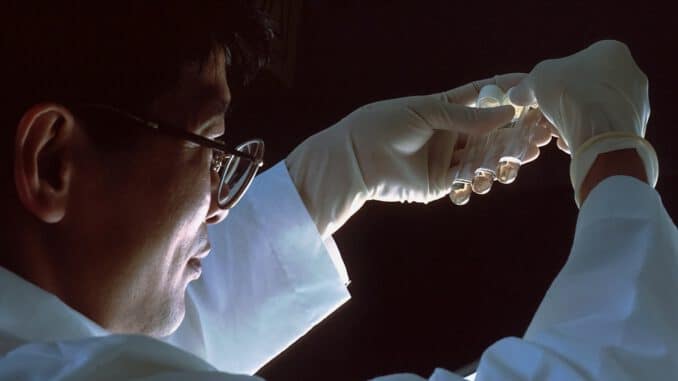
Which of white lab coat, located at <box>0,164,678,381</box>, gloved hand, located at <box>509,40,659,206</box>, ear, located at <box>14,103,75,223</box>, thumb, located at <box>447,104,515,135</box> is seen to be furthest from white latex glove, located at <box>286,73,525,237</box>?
ear, located at <box>14,103,75,223</box>

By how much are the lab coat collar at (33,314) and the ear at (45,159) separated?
0.07m

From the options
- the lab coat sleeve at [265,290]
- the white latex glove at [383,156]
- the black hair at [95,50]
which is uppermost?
the black hair at [95,50]

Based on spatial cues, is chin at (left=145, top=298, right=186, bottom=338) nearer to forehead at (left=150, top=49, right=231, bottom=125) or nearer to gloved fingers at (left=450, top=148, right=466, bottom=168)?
forehead at (left=150, top=49, right=231, bottom=125)

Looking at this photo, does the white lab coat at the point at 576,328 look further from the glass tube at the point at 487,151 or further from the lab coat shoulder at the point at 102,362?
the glass tube at the point at 487,151

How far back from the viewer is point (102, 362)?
0.64 metres

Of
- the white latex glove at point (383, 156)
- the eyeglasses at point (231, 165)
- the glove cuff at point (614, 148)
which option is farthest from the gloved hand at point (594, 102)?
the eyeglasses at point (231, 165)

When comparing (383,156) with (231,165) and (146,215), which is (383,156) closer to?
(231,165)

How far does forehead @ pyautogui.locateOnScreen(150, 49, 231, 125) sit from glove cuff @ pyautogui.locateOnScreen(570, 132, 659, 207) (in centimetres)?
43

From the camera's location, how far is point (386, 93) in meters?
1.50

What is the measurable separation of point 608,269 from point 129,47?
54 cm

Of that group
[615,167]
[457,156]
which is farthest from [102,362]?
[457,156]

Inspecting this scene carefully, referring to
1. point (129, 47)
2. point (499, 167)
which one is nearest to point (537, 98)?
point (499, 167)

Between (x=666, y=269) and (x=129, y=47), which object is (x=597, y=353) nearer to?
(x=666, y=269)

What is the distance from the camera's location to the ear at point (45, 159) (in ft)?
2.59
